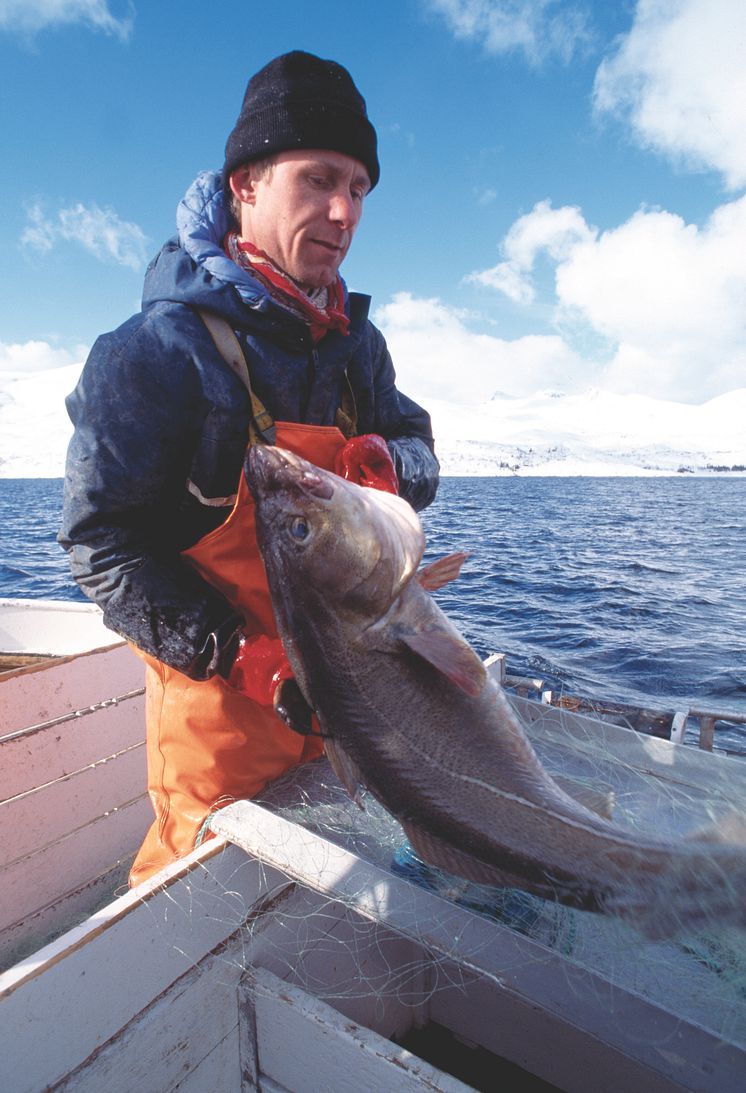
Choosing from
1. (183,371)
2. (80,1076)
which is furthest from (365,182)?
(80,1076)

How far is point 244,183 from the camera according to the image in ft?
8.96

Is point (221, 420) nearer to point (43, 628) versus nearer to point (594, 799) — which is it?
point (594, 799)

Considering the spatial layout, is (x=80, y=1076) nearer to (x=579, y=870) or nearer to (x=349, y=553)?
(x=579, y=870)

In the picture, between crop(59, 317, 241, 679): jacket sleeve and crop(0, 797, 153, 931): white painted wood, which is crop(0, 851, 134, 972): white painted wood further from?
crop(59, 317, 241, 679): jacket sleeve

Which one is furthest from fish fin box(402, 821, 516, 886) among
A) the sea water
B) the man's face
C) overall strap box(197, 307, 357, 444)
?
the sea water

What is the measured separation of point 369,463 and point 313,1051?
235 centimetres

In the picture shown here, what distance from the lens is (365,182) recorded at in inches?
108

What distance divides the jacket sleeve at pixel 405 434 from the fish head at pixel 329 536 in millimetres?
741

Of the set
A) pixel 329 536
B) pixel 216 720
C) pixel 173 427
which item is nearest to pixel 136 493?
pixel 173 427

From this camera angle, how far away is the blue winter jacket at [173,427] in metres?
2.44

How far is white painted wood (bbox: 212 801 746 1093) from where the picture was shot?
6.66ft

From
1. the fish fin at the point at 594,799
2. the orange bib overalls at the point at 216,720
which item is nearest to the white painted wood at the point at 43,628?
the orange bib overalls at the point at 216,720

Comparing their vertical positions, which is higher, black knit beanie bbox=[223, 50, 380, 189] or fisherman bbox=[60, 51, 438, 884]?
black knit beanie bbox=[223, 50, 380, 189]

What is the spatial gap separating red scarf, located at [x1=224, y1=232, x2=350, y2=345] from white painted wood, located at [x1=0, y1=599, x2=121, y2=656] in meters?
4.58
